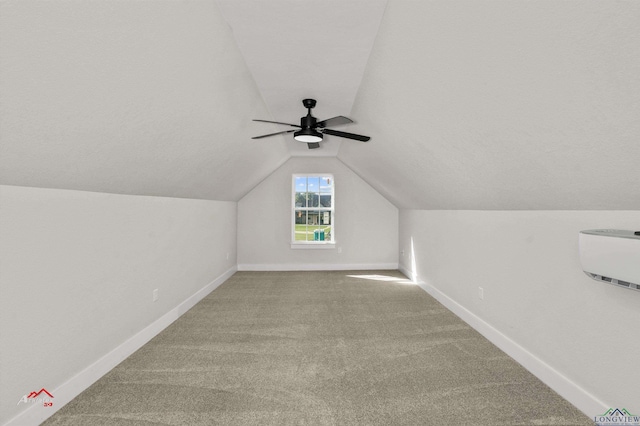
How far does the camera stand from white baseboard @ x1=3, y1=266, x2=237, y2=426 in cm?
183

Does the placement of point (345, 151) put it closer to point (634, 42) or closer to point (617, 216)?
point (617, 216)

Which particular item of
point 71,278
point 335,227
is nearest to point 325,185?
point 335,227

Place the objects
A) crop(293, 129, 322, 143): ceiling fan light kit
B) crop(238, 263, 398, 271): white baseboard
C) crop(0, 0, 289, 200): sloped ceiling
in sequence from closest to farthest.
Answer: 1. crop(0, 0, 289, 200): sloped ceiling
2. crop(293, 129, 322, 143): ceiling fan light kit
3. crop(238, 263, 398, 271): white baseboard

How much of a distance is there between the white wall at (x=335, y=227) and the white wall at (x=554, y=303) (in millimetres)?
3037

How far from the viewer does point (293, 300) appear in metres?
4.52

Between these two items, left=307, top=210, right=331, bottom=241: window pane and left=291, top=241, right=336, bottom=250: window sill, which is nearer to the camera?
left=291, top=241, right=336, bottom=250: window sill

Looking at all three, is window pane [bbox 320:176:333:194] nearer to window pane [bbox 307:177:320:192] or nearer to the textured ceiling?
window pane [bbox 307:177:320:192]

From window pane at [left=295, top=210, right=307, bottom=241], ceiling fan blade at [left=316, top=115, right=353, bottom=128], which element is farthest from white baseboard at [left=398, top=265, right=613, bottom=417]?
window pane at [left=295, top=210, right=307, bottom=241]

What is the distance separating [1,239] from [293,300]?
11.2 feet

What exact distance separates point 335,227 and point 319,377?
179 inches

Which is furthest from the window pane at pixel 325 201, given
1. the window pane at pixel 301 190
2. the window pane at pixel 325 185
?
the window pane at pixel 301 190

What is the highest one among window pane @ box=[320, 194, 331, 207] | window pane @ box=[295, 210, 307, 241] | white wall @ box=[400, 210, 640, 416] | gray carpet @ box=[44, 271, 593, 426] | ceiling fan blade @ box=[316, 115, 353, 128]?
ceiling fan blade @ box=[316, 115, 353, 128]

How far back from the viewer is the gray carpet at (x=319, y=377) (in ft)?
6.52

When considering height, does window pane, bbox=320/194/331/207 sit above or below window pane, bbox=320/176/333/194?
below
